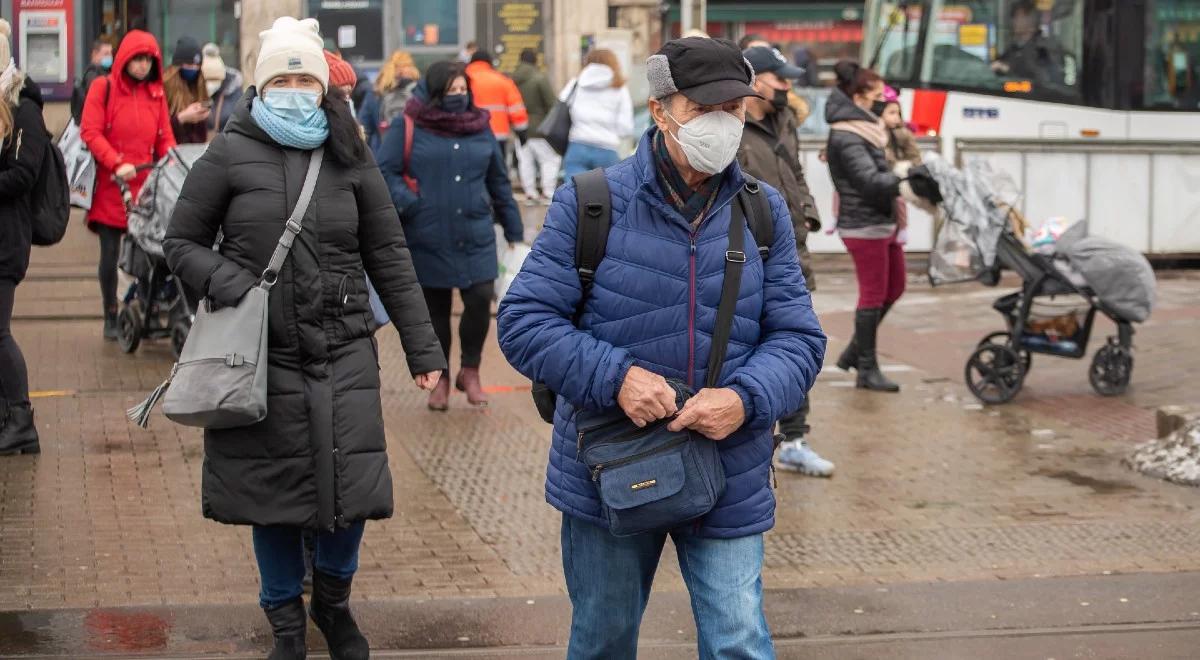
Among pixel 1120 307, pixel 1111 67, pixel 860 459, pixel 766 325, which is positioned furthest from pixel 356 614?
pixel 1111 67

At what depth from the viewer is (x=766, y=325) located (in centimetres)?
396

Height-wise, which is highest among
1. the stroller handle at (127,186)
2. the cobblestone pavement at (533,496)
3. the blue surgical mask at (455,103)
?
the blue surgical mask at (455,103)

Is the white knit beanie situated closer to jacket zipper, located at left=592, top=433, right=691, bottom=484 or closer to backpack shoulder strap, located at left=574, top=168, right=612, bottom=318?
backpack shoulder strap, located at left=574, top=168, right=612, bottom=318

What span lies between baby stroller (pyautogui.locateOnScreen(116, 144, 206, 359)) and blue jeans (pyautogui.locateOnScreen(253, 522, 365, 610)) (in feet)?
14.5

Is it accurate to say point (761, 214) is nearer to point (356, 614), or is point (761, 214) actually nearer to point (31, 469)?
point (356, 614)

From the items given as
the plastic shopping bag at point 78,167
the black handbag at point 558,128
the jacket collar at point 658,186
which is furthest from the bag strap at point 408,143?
the jacket collar at point 658,186

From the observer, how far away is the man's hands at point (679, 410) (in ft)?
12.2

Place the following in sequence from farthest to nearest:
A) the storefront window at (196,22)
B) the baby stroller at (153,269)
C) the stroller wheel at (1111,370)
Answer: the storefront window at (196,22) → the stroller wheel at (1111,370) → the baby stroller at (153,269)

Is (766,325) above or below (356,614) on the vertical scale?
above

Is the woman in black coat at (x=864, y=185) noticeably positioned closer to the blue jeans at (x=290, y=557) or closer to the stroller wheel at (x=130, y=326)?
the stroller wheel at (x=130, y=326)

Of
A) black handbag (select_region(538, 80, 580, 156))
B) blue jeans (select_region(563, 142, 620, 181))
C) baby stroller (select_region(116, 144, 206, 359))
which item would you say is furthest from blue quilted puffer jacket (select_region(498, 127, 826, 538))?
blue jeans (select_region(563, 142, 620, 181))

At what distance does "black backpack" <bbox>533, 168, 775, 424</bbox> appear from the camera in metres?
3.85

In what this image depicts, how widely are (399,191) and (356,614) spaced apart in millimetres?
3423

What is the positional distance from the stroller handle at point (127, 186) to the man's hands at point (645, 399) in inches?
259
